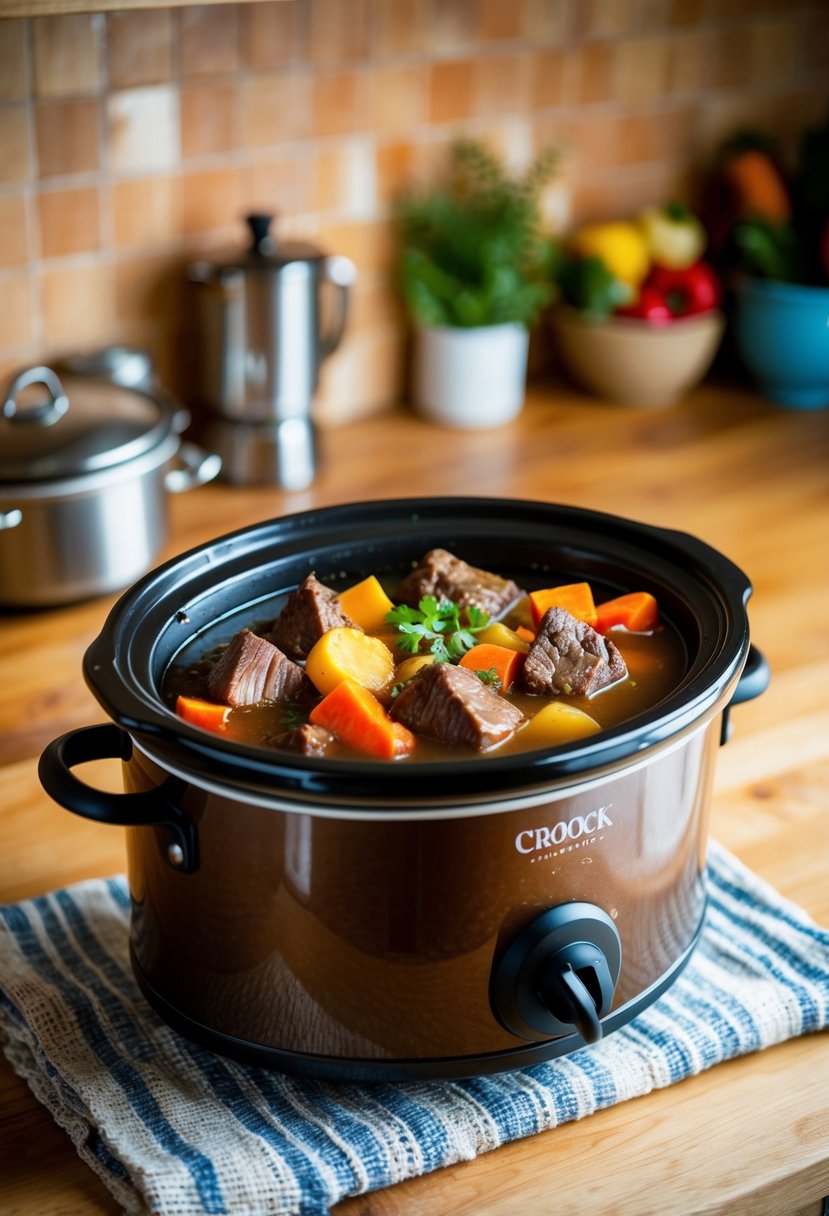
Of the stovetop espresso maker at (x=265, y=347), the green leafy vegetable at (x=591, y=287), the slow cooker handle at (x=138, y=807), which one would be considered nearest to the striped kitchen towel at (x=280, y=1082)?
the slow cooker handle at (x=138, y=807)

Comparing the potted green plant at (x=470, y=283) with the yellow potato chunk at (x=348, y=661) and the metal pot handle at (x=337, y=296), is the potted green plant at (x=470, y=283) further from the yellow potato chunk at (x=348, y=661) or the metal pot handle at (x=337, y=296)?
the yellow potato chunk at (x=348, y=661)

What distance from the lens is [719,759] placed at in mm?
1550

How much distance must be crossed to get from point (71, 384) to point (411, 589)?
830 mm

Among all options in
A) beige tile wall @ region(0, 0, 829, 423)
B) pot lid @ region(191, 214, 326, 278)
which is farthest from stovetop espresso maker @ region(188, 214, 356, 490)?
beige tile wall @ region(0, 0, 829, 423)

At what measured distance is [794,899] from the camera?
1324mm

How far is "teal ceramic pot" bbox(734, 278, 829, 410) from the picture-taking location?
2.47m

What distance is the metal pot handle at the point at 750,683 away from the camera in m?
1.16

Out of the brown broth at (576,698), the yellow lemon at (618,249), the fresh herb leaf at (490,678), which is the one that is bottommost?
the brown broth at (576,698)

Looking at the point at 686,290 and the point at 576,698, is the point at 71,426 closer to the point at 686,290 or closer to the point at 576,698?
the point at 576,698

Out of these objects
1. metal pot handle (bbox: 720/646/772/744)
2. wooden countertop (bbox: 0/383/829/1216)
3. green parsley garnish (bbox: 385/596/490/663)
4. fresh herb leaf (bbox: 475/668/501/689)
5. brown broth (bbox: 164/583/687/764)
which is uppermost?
green parsley garnish (bbox: 385/596/490/663)

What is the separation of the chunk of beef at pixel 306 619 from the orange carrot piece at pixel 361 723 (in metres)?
0.11

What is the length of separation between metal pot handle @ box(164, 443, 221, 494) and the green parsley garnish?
794mm

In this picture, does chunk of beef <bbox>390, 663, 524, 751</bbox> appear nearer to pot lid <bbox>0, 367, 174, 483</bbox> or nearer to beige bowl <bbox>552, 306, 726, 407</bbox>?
pot lid <bbox>0, 367, 174, 483</bbox>

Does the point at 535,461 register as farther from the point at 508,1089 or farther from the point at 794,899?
the point at 508,1089
